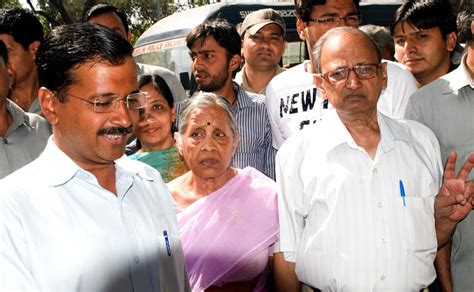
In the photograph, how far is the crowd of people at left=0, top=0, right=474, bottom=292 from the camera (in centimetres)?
175

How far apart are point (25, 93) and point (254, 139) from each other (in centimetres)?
163

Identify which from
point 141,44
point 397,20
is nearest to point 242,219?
point 397,20

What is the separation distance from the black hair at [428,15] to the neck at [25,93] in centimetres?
244

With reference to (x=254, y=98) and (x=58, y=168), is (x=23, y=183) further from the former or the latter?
(x=254, y=98)

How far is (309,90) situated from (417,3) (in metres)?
1.11

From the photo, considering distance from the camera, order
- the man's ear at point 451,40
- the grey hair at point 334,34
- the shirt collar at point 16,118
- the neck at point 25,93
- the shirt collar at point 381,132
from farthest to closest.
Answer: the neck at point 25,93 → the man's ear at point 451,40 → the shirt collar at point 16,118 → the grey hair at point 334,34 → the shirt collar at point 381,132

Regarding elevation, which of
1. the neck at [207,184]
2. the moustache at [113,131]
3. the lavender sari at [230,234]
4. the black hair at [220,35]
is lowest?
the lavender sari at [230,234]

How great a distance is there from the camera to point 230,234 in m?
2.88

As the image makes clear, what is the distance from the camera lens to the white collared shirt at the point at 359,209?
2.45 m

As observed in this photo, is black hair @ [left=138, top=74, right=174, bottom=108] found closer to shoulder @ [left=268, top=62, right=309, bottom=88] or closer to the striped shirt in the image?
the striped shirt

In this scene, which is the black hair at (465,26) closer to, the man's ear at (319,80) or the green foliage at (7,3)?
the man's ear at (319,80)

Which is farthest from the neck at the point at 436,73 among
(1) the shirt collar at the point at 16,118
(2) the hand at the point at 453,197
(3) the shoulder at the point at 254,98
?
(1) the shirt collar at the point at 16,118

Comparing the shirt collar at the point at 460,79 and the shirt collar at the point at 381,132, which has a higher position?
the shirt collar at the point at 460,79

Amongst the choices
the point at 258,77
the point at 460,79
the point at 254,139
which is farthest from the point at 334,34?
the point at 258,77
